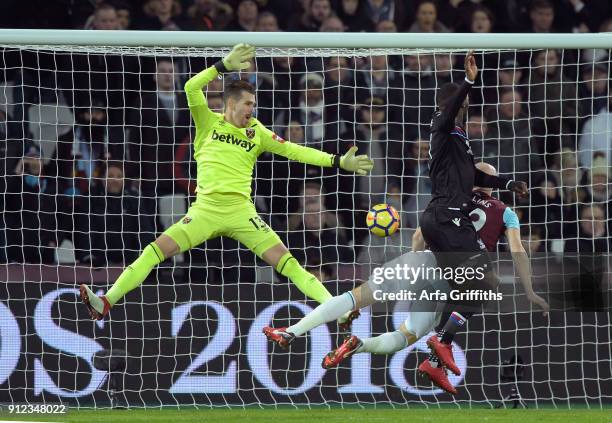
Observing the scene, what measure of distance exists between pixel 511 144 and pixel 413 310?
10.1 ft

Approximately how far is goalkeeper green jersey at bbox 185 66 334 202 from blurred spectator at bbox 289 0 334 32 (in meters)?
3.91

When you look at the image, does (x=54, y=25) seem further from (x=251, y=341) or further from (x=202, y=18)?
(x=251, y=341)

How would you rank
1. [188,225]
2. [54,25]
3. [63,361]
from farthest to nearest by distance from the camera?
1. [54,25]
2. [63,361]
3. [188,225]

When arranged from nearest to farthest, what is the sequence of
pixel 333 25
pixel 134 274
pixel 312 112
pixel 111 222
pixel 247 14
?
1. pixel 134 274
2. pixel 111 222
3. pixel 312 112
4. pixel 333 25
5. pixel 247 14

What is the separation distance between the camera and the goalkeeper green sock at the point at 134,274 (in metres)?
9.89

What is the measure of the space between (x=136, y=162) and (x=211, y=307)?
159cm

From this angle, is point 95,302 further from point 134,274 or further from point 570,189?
point 570,189

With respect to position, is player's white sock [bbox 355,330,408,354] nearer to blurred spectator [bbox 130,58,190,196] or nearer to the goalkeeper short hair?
the goalkeeper short hair

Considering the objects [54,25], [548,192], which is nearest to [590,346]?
[548,192]

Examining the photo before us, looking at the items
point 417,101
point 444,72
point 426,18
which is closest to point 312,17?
point 426,18

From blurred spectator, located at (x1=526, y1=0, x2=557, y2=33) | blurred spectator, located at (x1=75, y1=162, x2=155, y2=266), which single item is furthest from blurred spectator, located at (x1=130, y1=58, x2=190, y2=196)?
blurred spectator, located at (x1=526, y1=0, x2=557, y2=33)

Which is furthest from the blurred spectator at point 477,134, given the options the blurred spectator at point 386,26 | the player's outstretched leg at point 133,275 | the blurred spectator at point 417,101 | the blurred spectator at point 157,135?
the player's outstretched leg at point 133,275

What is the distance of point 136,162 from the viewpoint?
11984 mm

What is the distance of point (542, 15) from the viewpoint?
14.2m
